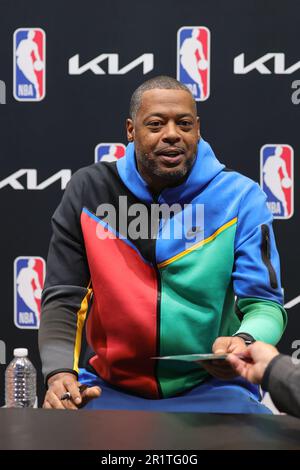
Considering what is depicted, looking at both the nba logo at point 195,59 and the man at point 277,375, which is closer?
the man at point 277,375

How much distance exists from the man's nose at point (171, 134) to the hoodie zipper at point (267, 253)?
278 millimetres

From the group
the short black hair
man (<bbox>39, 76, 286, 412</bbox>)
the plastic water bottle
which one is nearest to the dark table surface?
man (<bbox>39, 76, 286, 412</bbox>)

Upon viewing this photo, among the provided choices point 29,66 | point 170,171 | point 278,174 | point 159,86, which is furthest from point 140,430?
point 29,66

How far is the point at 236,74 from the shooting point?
2.41 meters

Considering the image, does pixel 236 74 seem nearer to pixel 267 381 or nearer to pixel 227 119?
pixel 227 119

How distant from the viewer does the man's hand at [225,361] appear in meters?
1.20

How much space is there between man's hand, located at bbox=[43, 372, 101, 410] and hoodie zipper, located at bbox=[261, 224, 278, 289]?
0.47 metres

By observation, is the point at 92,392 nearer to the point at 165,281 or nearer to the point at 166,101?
the point at 165,281

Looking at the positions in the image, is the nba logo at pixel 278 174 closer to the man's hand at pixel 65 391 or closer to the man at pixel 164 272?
the man at pixel 164 272

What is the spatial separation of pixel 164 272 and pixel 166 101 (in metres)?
0.39

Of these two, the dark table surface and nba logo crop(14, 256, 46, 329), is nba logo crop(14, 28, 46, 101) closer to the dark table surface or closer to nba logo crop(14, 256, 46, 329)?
nba logo crop(14, 256, 46, 329)

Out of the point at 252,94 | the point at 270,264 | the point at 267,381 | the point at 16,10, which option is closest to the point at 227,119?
the point at 252,94

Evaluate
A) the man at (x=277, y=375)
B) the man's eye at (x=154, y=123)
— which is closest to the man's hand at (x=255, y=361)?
the man at (x=277, y=375)

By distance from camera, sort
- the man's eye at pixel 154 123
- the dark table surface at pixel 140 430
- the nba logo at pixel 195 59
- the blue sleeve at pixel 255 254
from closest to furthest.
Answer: the dark table surface at pixel 140 430, the blue sleeve at pixel 255 254, the man's eye at pixel 154 123, the nba logo at pixel 195 59
